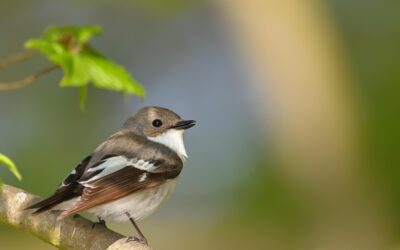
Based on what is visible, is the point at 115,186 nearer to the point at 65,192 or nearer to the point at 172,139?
the point at 65,192

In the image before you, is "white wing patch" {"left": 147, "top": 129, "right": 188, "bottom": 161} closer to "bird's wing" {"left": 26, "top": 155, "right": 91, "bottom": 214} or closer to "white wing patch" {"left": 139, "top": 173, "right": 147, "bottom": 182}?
"white wing patch" {"left": 139, "top": 173, "right": 147, "bottom": 182}

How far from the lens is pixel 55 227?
404cm

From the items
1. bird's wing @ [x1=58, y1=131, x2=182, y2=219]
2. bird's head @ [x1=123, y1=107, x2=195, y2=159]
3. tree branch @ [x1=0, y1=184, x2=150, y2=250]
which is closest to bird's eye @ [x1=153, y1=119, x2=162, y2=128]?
bird's head @ [x1=123, y1=107, x2=195, y2=159]

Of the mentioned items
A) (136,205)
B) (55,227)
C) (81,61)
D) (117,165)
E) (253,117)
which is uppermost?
(81,61)

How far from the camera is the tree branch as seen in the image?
3.86m

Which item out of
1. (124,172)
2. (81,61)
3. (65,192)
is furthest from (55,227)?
(81,61)

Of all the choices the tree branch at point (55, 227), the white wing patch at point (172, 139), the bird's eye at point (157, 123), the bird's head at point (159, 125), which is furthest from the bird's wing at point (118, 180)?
the bird's eye at point (157, 123)

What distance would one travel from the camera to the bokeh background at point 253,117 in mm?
10641

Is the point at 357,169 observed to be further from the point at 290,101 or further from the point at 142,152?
the point at 142,152

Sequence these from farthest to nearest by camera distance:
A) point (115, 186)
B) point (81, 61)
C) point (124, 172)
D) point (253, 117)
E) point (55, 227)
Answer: point (253, 117) < point (124, 172) < point (115, 186) < point (81, 61) < point (55, 227)

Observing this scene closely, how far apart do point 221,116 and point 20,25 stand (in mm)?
3959

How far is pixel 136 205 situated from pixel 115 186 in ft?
0.77

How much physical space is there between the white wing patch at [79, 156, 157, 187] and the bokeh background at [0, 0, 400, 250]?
4.70 meters

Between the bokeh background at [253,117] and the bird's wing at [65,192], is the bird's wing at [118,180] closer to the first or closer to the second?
the bird's wing at [65,192]
